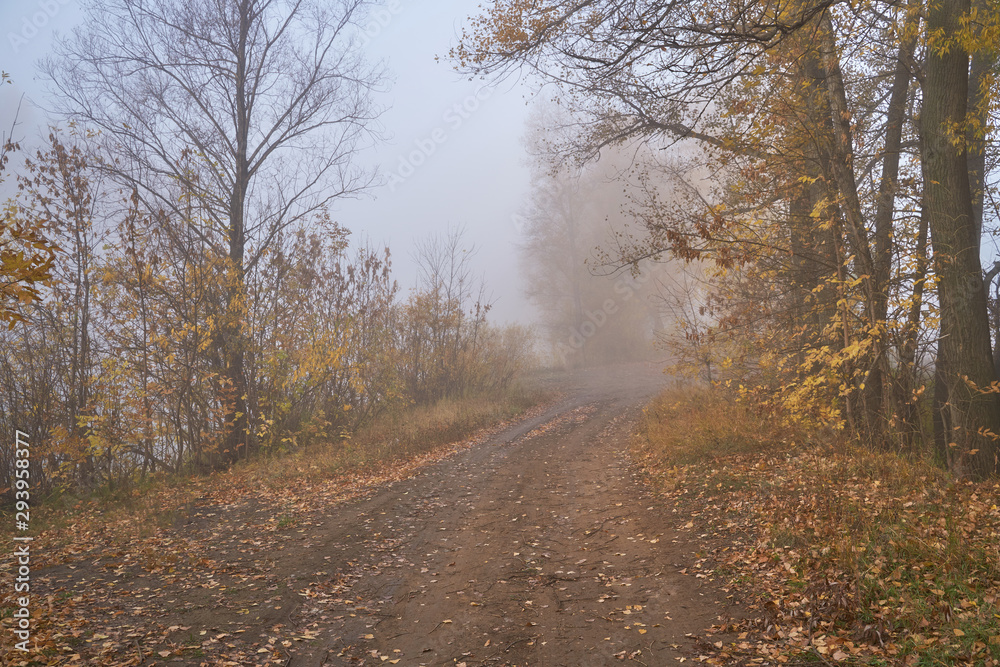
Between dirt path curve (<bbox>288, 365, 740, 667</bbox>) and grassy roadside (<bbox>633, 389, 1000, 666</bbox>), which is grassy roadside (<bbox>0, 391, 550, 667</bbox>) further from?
grassy roadside (<bbox>633, 389, 1000, 666</bbox>)

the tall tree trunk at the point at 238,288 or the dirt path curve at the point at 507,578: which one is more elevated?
the tall tree trunk at the point at 238,288

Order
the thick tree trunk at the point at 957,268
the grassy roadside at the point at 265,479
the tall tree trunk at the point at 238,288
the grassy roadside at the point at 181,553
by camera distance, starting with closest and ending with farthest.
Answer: the grassy roadside at the point at 181,553, the thick tree trunk at the point at 957,268, the grassy roadside at the point at 265,479, the tall tree trunk at the point at 238,288

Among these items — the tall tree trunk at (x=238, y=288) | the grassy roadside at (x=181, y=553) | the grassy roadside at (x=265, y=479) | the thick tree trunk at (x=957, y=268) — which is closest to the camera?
the grassy roadside at (x=181, y=553)

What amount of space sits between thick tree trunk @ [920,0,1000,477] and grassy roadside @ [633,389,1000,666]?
2.00ft

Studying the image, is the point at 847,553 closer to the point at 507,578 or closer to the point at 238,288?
the point at 507,578

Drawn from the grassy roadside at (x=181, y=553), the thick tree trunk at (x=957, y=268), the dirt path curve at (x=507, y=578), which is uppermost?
the thick tree trunk at (x=957, y=268)

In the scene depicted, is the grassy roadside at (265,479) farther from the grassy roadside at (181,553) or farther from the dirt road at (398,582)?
the dirt road at (398,582)

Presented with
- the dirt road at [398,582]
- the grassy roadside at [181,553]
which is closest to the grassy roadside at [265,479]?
the grassy roadside at [181,553]

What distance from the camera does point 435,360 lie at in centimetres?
1898

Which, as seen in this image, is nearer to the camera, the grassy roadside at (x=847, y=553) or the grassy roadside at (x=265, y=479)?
the grassy roadside at (x=847, y=553)

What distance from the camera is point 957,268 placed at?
678 cm

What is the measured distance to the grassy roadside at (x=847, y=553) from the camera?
3.85 meters

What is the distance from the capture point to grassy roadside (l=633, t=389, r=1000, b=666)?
152 inches

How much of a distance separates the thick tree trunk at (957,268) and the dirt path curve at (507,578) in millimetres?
3648
